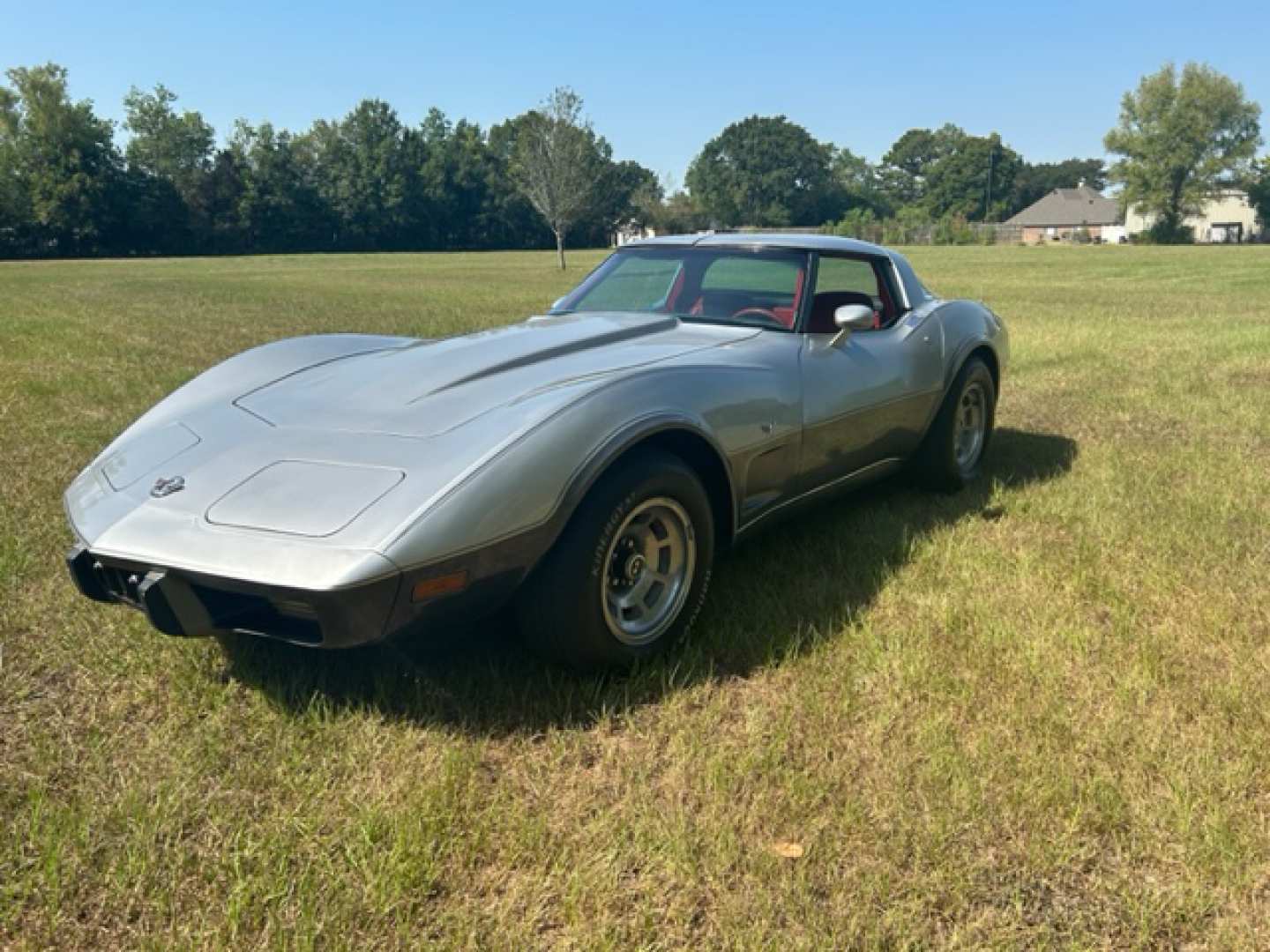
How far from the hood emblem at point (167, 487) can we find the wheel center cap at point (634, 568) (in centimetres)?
124

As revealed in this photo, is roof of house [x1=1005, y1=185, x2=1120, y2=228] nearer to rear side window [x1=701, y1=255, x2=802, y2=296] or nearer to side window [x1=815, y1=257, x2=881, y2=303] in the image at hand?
side window [x1=815, y1=257, x2=881, y2=303]

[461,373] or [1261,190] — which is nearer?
[461,373]

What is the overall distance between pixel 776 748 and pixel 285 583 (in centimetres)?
126

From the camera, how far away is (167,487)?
2455 mm

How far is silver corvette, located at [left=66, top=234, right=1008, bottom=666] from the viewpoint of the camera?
2.14 m

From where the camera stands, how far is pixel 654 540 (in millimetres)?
2742

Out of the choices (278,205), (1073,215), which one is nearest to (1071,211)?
(1073,215)

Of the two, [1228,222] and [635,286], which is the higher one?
[1228,222]

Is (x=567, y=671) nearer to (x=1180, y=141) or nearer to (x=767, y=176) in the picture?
(x=1180, y=141)

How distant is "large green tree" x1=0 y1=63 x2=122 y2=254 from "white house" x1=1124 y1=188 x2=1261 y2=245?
259 ft

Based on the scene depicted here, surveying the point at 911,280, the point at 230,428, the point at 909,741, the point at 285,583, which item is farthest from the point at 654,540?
the point at 911,280

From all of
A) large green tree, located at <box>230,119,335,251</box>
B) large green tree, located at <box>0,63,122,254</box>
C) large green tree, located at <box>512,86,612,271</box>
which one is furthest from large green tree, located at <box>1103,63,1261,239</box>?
large green tree, located at <box>0,63,122,254</box>

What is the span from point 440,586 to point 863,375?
216 centimetres

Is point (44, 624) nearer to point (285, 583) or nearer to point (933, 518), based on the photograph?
point (285, 583)
